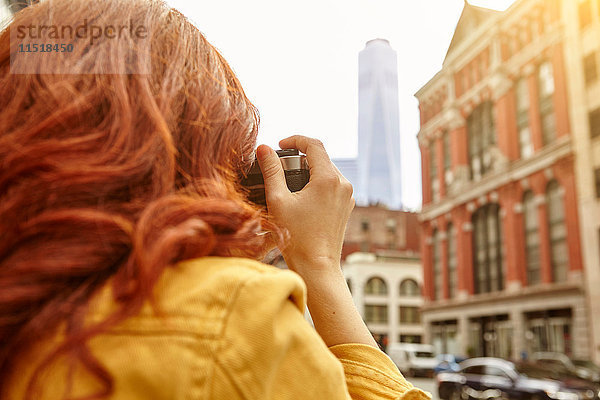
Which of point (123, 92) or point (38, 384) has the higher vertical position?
point (123, 92)

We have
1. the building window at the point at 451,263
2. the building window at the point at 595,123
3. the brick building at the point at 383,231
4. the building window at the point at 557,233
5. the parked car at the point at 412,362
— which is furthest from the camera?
the brick building at the point at 383,231

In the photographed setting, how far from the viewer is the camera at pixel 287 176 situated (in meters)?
0.99

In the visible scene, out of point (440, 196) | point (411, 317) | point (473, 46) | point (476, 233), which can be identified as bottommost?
point (411, 317)

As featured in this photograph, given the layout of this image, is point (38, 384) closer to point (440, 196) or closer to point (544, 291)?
point (544, 291)

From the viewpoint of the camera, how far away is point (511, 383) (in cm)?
1105

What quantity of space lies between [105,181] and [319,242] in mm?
396

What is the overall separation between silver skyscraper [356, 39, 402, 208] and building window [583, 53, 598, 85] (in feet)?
230

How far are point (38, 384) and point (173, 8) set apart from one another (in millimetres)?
671

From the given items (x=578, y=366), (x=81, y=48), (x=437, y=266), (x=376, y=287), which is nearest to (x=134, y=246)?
(x=81, y=48)

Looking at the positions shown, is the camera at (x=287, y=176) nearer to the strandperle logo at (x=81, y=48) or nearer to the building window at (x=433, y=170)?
the strandperle logo at (x=81, y=48)

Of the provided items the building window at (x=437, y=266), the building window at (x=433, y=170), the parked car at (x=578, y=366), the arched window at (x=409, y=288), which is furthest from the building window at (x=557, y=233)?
the arched window at (x=409, y=288)

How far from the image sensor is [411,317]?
150ft

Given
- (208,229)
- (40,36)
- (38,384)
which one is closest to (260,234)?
(208,229)

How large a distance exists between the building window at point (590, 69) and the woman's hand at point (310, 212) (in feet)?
74.0
